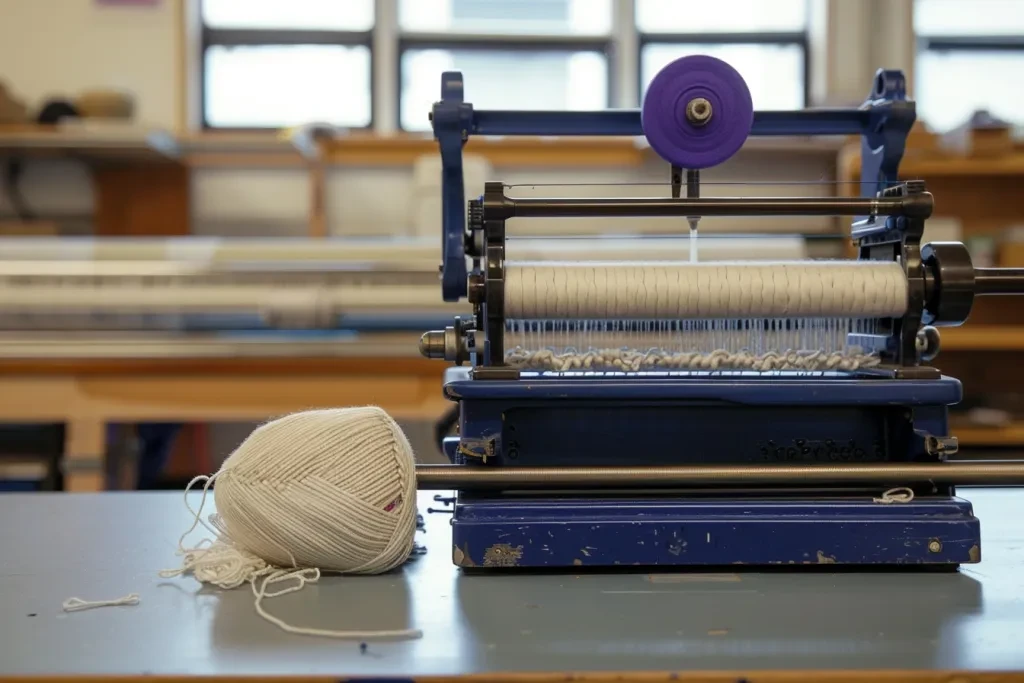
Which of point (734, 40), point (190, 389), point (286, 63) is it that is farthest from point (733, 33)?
point (190, 389)

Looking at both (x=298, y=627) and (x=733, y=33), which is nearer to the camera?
(x=298, y=627)

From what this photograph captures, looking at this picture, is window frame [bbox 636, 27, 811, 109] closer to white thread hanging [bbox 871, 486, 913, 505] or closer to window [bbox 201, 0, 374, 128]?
window [bbox 201, 0, 374, 128]

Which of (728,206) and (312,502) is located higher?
(728,206)

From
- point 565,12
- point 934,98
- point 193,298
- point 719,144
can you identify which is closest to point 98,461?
point 193,298

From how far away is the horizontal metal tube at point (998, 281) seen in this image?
0.91 metres

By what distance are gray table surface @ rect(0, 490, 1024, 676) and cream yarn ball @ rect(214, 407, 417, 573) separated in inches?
1.3

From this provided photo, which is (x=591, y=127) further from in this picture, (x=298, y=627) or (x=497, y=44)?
(x=497, y=44)

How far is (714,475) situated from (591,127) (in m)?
0.46

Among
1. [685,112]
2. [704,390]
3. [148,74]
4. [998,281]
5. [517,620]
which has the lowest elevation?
[517,620]

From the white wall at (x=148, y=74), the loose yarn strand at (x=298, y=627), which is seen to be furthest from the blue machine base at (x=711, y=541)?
the white wall at (x=148, y=74)

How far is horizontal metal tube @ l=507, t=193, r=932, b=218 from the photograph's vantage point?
0.92 m

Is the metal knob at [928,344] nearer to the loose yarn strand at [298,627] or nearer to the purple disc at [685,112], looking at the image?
the purple disc at [685,112]

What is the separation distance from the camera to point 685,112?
98 centimetres

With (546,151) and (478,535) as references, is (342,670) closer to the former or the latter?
(478,535)
